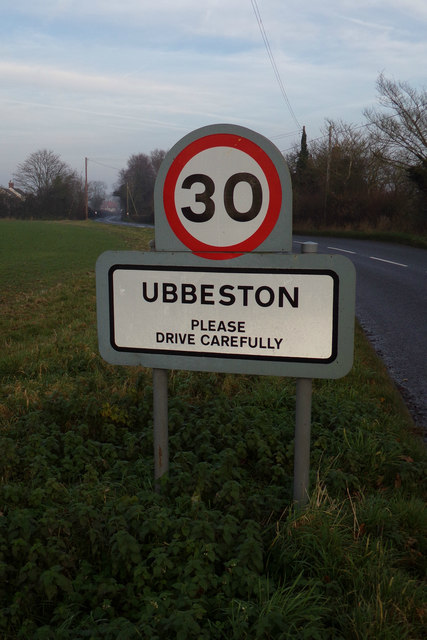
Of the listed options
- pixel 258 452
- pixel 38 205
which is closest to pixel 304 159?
pixel 258 452

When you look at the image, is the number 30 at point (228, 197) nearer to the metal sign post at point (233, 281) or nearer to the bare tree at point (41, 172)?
→ the metal sign post at point (233, 281)

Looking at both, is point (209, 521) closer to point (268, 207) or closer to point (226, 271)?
point (226, 271)

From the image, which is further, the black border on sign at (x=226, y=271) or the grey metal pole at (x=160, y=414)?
the grey metal pole at (x=160, y=414)

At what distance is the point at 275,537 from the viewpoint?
7.97 feet

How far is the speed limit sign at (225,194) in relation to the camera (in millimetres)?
2426

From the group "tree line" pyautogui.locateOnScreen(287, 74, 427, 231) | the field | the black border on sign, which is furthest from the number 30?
"tree line" pyautogui.locateOnScreen(287, 74, 427, 231)

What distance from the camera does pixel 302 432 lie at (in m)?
2.53

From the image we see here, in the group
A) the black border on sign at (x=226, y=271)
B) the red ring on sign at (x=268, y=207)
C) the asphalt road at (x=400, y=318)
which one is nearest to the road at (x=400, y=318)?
the asphalt road at (x=400, y=318)

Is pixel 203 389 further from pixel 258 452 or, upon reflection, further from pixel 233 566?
pixel 233 566

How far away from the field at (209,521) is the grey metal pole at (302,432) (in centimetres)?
8

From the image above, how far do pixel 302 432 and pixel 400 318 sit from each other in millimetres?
6969

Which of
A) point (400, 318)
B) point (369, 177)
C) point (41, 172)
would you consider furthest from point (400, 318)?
point (41, 172)

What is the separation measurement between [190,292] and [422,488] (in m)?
1.67

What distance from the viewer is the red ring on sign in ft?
7.95
